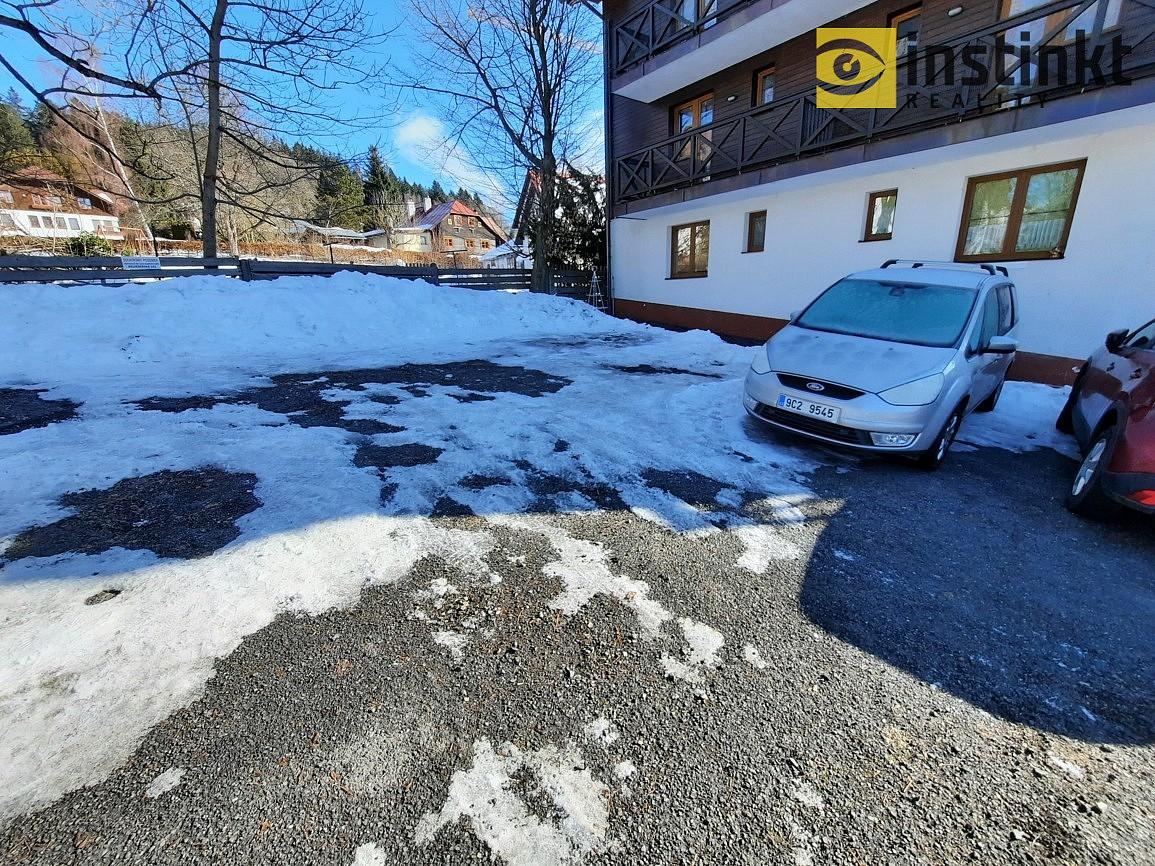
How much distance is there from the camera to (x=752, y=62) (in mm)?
11656

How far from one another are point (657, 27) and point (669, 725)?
16.5 m

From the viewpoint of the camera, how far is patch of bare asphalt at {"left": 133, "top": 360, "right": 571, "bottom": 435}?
5301mm

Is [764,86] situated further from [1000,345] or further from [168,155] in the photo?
[168,155]

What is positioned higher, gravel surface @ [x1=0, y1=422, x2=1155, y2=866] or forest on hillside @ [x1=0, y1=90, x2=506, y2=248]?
forest on hillside @ [x1=0, y1=90, x2=506, y2=248]

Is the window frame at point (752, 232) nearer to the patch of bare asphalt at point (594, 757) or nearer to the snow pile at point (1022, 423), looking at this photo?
the snow pile at point (1022, 423)

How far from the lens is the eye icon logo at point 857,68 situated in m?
8.71

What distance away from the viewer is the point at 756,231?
11.9 metres

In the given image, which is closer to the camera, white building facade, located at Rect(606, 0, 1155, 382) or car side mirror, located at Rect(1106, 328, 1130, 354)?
car side mirror, located at Rect(1106, 328, 1130, 354)

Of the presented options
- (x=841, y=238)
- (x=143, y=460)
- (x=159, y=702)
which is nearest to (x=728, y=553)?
(x=159, y=702)

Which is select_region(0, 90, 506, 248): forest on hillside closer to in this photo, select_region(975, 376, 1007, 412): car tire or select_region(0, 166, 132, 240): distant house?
select_region(975, 376, 1007, 412): car tire

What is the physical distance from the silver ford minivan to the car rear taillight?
1.28 meters

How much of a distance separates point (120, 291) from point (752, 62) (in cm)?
1430

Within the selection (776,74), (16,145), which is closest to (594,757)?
(776,74)

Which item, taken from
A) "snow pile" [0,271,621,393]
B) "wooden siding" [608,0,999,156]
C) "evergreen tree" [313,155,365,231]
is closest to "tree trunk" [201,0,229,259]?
"evergreen tree" [313,155,365,231]
